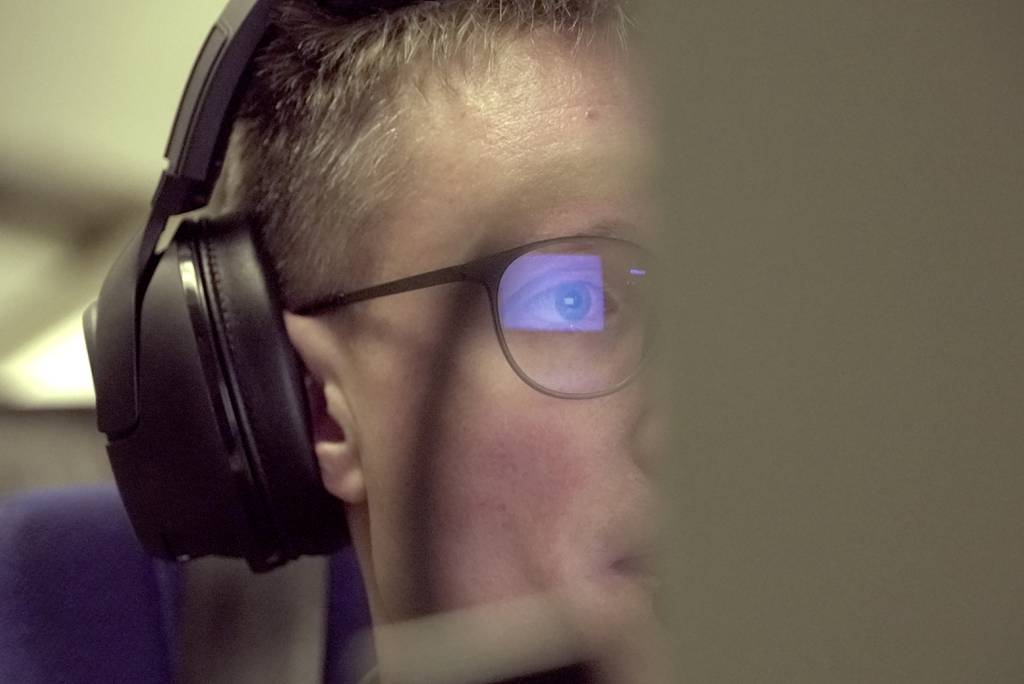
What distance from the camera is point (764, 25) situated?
0.41ft

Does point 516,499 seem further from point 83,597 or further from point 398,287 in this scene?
point 83,597

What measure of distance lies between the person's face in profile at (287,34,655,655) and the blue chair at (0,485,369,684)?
0.34m

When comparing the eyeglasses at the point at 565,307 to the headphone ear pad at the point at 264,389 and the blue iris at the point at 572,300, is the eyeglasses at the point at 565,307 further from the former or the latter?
the headphone ear pad at the point at 264,389

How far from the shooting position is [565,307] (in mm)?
833

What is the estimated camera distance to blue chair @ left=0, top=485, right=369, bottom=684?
3.07 feet

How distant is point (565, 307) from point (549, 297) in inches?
0.8

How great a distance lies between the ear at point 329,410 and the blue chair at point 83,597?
1.06 feet

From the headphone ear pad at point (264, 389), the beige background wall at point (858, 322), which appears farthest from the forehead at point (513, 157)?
the beige background wall at point (858, 322)

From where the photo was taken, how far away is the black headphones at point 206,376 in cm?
79

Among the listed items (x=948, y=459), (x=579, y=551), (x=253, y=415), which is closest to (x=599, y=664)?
(x=579, y=551)

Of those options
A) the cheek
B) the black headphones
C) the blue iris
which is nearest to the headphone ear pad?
the black headphones

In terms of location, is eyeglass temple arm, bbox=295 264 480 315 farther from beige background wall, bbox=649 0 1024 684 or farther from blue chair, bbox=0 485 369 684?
beige background wall, bbox=649 0 1024 684

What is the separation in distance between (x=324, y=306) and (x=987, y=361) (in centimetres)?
80

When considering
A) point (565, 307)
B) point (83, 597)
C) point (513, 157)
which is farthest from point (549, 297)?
point (83, 597)
